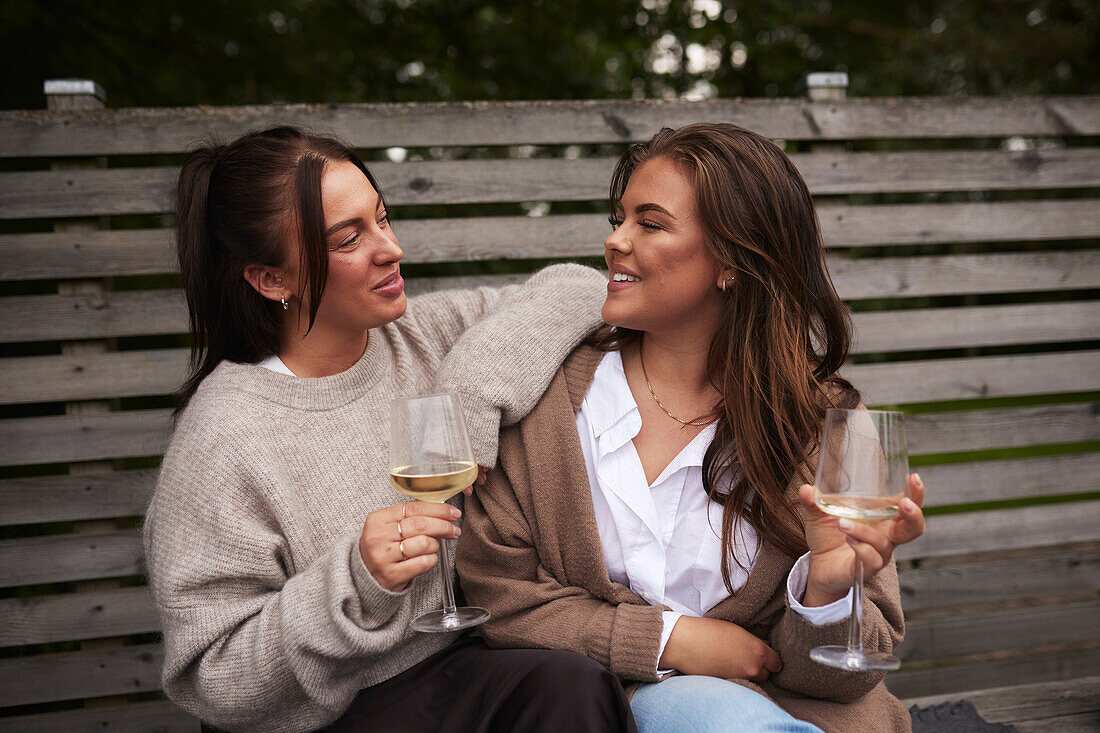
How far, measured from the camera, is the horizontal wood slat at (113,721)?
2803 millimetres

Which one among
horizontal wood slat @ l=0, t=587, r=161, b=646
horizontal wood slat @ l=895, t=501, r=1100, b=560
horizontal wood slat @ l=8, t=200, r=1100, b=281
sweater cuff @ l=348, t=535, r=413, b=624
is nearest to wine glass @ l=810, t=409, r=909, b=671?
sweater cuff @ l=348, t=535, r=413, b=624

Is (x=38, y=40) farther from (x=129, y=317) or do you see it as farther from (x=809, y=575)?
(x=809, y=575)

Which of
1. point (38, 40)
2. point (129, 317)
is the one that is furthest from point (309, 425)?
point (38, 40)

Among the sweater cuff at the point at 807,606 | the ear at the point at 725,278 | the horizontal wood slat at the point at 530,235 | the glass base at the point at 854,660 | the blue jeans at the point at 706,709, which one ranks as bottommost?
the blue jeans at the point at 706,709

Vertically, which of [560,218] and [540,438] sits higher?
[560,218]

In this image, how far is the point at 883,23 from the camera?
543 cm

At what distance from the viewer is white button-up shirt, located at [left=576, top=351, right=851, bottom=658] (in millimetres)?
1956

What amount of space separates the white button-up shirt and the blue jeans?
20 centimetres

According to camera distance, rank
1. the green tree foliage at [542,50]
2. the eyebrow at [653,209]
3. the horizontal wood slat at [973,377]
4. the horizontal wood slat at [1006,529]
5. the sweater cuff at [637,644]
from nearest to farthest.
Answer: the sweater cuff at [637,644] → the eyebrow at [653,209] → the horizontal wood slat at [973,377] → the horizontal wood slat at [1006,529] → the green tree foliage at [542,50]

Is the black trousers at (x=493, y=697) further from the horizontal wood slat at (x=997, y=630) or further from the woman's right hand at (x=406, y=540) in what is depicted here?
the horizontal wood slat at (x=997, y=630)

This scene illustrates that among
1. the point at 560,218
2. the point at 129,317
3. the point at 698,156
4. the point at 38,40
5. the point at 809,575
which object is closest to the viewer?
the point at 809,575

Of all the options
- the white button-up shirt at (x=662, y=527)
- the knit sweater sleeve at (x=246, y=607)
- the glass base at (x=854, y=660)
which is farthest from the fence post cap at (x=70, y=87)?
the glass base at (x=854, y=660)

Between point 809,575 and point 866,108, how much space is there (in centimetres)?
191

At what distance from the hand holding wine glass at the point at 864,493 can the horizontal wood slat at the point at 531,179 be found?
5.36ft
